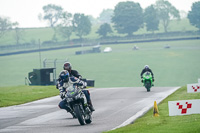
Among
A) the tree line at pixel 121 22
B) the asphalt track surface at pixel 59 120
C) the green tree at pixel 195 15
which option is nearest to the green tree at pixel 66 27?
the tree line at pixel 121 22

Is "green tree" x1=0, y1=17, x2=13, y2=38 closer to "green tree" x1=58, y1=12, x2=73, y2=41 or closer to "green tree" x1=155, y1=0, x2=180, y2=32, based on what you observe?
"green tree" x1=58, y1=12, x2=73, y2=41

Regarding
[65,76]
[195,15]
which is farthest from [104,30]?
[65,76]

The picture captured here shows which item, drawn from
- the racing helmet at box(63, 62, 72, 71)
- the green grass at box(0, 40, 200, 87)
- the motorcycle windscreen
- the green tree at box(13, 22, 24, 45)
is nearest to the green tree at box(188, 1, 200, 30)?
the green grass at box(0, 40, 200, 87)

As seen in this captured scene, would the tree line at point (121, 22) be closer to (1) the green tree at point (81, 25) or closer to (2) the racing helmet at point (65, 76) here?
(1) the green tree at point (81, 25)

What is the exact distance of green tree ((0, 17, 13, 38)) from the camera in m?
170

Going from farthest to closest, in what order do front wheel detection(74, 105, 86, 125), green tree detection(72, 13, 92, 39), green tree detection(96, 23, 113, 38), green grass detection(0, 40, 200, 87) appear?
green tree detection(72, 13, 92, 39) → green tree detection(96, 23, 113, 38) → green grass detection(0, 40, 200, 87) → front wheel detection(74, 105, 86, 125)

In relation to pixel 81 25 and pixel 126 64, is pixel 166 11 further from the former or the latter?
pixel 126 64

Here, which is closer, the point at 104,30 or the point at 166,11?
the point at 104,30

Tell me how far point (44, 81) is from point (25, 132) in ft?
96.6

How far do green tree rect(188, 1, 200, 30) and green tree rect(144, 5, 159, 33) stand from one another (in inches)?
474

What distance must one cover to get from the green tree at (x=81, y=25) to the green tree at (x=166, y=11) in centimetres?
2861

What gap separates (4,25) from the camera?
171 metres

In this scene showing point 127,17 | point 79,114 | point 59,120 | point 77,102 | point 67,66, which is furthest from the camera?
point 127,17

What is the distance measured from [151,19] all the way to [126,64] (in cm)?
8271
